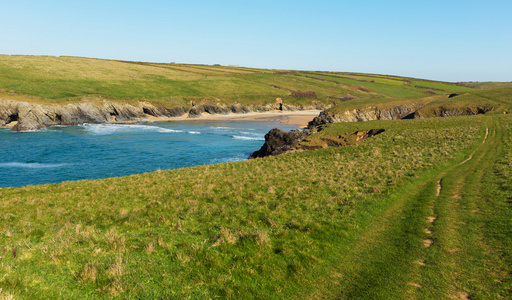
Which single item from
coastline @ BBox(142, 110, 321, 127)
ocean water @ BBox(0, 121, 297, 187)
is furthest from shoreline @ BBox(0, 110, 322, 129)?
ocean water @ BBox(0, 121, 297, 187)

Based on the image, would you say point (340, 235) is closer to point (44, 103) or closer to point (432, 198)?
point (432, 198)

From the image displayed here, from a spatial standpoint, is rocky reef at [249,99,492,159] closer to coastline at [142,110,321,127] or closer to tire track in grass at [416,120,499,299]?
coastline at [142,110,321,127]

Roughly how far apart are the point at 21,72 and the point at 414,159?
129614mm

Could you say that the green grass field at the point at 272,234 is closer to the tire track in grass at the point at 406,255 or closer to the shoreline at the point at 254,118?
the tire track in grass at the point at 406,255

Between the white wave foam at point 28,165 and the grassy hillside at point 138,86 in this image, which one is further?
the grassy hillside at point 138,86

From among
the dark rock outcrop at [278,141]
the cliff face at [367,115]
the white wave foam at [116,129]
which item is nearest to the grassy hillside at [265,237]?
the dark rock outcrop at [278,141]

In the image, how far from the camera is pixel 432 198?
1681 cm

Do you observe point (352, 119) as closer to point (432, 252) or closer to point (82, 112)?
point (432, 252)

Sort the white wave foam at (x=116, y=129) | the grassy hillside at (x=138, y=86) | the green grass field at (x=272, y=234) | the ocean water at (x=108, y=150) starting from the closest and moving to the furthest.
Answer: the green grass field at (x=272, y=234) → the ocean water at (x=108, y=150) → the white wave foam at (x=116, y=129) → the grassy hillside at (x=138, y=86)

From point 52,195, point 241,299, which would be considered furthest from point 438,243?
point 52,195

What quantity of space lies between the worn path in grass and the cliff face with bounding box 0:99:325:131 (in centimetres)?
8569

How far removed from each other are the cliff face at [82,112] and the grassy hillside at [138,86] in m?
3.43

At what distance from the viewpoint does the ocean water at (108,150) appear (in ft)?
126

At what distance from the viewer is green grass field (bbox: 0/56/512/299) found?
26.9 ft
